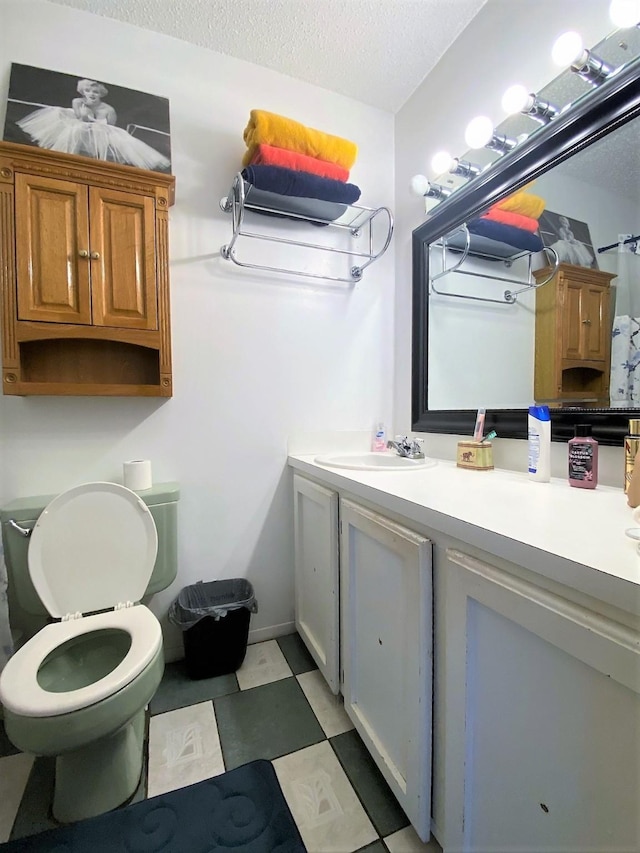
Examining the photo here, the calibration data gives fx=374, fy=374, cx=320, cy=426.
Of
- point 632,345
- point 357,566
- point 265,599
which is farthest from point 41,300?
point 632,345

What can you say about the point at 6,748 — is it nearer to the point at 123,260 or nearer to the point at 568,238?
the point at 123,260

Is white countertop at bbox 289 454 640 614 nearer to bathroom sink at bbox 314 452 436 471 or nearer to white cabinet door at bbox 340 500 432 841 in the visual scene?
white cabinet door at bbox 340 500 432 841

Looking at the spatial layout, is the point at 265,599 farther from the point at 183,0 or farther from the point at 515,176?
the point at 183,0

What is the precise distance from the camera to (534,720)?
1.93 ft

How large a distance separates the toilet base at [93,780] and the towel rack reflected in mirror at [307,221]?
1.64 metres

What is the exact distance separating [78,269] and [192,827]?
165cm

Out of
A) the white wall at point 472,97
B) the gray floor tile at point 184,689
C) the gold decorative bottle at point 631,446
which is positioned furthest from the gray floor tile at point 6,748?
the gold decorative bottle at point 631,446

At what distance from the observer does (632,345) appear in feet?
3.15

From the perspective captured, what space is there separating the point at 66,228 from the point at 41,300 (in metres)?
0.26

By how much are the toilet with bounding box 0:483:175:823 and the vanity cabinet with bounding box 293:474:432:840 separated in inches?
21.8

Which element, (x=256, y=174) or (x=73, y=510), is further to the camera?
(x=256, y=174)

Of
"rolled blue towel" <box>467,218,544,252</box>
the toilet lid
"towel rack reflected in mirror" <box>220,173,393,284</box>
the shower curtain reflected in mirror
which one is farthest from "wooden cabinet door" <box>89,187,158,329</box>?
the shower curtain reflected in mirror

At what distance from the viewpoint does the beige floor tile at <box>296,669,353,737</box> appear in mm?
1239

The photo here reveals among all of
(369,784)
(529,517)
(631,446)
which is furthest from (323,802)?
(631,446)
